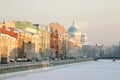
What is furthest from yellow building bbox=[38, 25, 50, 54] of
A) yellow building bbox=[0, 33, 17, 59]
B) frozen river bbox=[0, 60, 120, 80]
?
frozen river bbox=[0, 60, 120, 80]

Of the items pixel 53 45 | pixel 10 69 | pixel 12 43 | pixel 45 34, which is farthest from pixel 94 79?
pixel 53 45

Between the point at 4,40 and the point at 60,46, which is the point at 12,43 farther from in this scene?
the point at 60,46

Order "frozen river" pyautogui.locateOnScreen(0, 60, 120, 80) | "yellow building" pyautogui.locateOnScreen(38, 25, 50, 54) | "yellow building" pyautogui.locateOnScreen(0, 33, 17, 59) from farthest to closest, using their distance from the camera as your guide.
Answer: "yellow building" pyautogui.locateOnScreen(38, 25, 50, 54) < "yellow building" pyautogui.locateOnScreen(0, 33, 17, 59) < "frozen river" pyautogui.locateOnScreen(0, 60, 120, 80)

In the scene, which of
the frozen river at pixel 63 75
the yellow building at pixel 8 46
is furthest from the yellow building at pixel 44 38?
the frozen river at pixel 63 75

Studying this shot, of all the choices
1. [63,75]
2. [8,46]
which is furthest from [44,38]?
[63,75]

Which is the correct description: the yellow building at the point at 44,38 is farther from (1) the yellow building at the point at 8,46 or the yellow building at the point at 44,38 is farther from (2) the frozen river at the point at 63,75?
(2) the frozen river at the point at 63,75

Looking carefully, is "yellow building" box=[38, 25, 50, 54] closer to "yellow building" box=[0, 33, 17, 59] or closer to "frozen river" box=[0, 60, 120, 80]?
"yellow building" box=[0, 33, 17, 59]

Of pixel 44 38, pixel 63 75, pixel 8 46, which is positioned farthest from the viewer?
pixel 44 38

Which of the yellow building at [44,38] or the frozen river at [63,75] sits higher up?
the yellow building at [44,38]

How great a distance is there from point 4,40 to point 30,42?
20.9 metres

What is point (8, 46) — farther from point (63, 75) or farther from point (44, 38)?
point (44, 38)

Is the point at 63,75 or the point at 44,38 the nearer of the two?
the point at 63,75

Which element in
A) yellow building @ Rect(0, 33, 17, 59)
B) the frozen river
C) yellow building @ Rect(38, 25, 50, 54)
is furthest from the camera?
yellow building @ Rect(38, 25, 50, 54)

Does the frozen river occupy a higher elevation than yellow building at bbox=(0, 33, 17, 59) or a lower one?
lower
